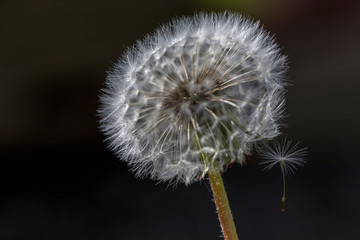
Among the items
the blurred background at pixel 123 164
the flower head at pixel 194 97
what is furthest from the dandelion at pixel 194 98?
the blurred background at pixel 123 164

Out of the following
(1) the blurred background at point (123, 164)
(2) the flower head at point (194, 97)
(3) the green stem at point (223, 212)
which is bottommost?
(3) the green stem at point (223, 212)

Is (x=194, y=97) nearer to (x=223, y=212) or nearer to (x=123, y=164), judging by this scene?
(x=223, y=212)

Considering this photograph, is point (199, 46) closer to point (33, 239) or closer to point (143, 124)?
point (143, 124)

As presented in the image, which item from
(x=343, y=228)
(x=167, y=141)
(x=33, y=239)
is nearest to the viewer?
(x=167, y=141)

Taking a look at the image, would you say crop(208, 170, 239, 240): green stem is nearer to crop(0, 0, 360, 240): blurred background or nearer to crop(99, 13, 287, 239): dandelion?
crop(99, 13, 287, 239): dandelion

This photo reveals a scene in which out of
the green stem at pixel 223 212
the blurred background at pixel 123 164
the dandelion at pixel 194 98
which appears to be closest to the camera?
the green stem at pixel 223 212

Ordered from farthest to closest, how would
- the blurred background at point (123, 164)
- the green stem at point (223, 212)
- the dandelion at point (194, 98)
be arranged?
the blurred background at point (123, 164) < the dandelion at point (194, 98) < the green stem at point (223, 212)

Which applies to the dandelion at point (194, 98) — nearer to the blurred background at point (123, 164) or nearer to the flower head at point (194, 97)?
the flower head at point (194, 97)

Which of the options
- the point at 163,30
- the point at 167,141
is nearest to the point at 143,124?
the point at 167,141
